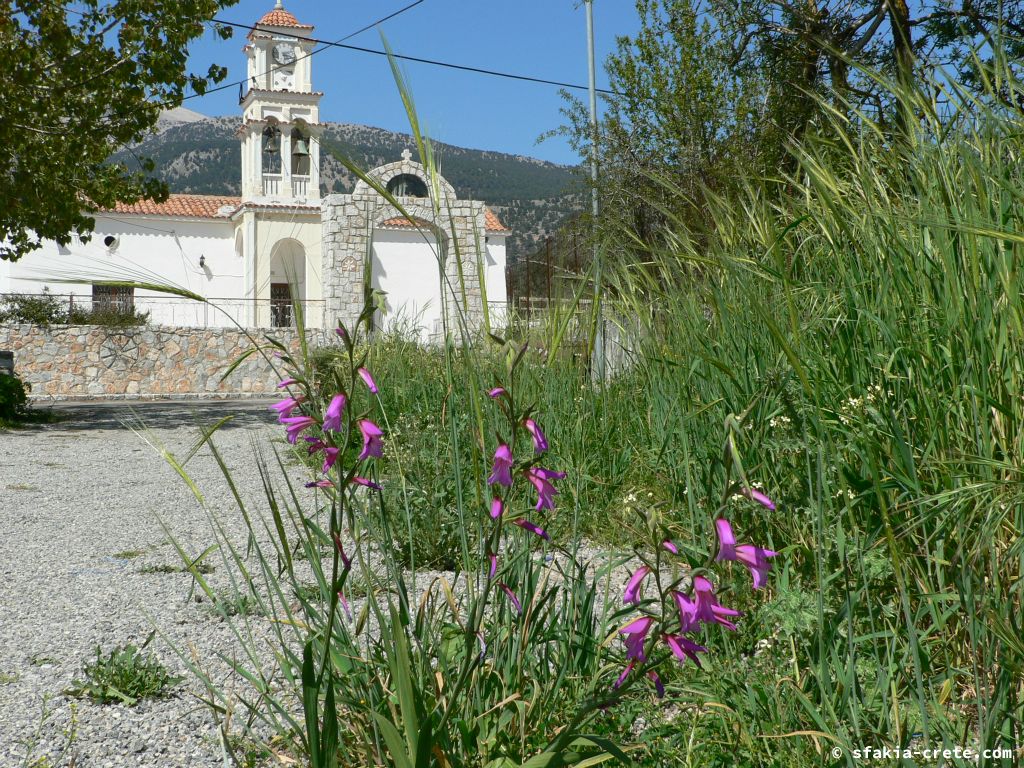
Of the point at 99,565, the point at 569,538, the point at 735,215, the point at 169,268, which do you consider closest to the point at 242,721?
the point at 569,538

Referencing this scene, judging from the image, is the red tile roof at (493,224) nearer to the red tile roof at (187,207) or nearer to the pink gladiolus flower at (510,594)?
the red tile roof at (187,207)

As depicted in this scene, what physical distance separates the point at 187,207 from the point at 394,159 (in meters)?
7.48

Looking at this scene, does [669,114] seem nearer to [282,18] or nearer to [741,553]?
[741,553]

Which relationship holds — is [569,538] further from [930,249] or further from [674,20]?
[674,20]

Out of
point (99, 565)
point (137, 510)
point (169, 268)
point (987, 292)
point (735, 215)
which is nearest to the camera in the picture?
point (987, 292)

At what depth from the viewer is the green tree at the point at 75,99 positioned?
8.42 m

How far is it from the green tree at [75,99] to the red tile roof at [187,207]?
1464cm

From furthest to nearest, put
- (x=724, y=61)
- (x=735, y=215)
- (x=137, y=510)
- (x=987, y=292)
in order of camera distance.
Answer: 1. (x=724, y=61)
2. (x=137, y=510)
3. (x=735, y=215)
4. (x=987, y=292)

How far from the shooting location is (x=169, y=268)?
2402cm

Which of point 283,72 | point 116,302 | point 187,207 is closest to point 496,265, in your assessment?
point 283,72

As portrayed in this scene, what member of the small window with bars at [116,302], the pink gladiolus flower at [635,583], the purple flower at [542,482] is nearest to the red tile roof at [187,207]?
the small window with bars at [116,302]

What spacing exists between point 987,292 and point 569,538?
170 cm

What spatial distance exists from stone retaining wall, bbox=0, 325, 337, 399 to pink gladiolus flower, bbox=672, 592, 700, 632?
47.7 ft

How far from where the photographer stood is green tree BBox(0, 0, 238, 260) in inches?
332
